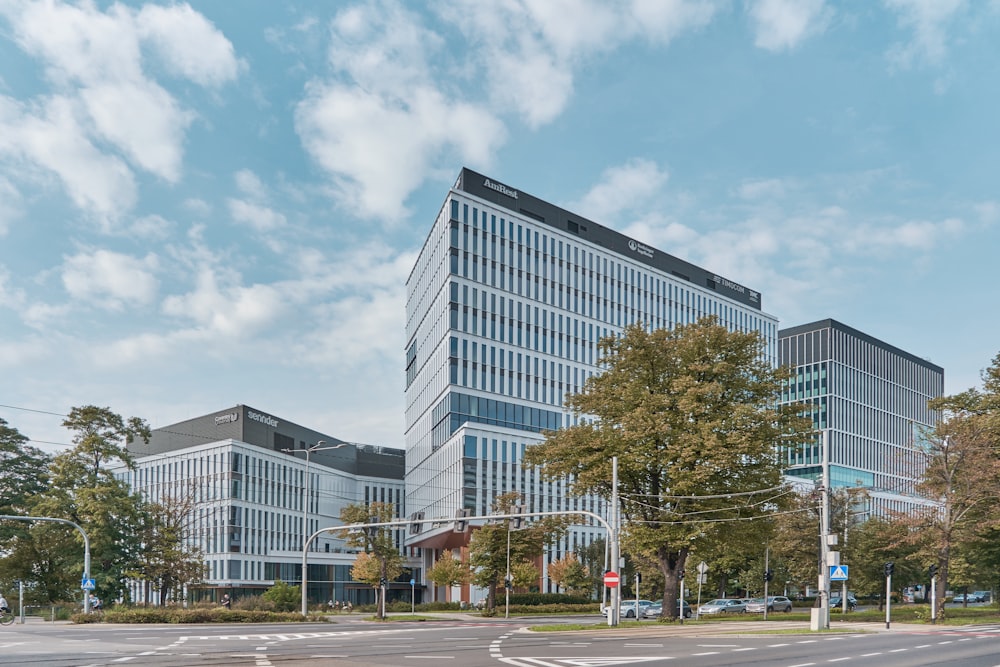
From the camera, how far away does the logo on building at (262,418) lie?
351ft

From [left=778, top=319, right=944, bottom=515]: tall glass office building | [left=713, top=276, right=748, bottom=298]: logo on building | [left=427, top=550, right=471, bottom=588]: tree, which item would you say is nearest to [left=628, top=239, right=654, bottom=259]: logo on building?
[left=713, top=276, right=748, bottom=298]: logo on building

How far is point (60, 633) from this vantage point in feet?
127

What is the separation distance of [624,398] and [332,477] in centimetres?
8100

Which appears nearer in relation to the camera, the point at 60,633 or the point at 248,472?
the point at 60,633

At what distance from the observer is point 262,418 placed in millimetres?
109812

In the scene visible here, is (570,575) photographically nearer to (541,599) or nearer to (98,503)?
(541,599)

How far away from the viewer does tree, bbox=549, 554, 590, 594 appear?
3142 inches

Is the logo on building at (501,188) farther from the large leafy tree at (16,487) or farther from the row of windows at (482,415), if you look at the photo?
the large leafy tree at (16,487)

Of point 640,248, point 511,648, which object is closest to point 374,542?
point 511,648

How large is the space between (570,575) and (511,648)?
5282cm

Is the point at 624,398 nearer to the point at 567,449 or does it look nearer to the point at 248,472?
the point at 567,449

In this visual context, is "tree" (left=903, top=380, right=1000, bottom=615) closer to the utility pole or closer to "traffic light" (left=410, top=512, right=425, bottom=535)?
the utility pole

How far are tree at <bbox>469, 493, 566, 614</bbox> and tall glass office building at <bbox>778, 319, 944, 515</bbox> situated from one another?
92.0 meters

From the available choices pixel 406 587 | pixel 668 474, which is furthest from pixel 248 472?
pixel 668 474
